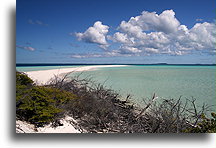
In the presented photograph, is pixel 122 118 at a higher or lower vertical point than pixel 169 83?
lower

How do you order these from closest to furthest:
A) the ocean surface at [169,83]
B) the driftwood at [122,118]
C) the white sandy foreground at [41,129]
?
the white sandy foreground at [41,129], the driftwood at [122,118], the ocean surface at [169,83]

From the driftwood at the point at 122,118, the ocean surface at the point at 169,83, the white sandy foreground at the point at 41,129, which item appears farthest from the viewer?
the ocean surface at the point at 169,83

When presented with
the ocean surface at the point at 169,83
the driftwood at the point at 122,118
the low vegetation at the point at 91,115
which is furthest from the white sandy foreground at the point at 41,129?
the ocean surface at the point at 169,83

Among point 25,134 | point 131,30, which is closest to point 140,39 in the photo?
point 131,30

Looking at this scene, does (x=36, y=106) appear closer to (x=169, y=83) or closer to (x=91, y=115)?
(x=91, y=115)

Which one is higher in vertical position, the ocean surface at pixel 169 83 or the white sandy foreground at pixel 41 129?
the ocean surface at pixel 169 83

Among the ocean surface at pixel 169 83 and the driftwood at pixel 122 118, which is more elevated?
the ocean surface at pixel 169 83

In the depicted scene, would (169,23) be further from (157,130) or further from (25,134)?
(25,134)

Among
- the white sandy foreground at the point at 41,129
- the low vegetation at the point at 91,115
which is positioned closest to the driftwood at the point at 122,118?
the low vegetation at the point at 91,115

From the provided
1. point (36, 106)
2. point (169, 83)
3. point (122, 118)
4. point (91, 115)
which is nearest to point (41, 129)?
point (36, 106)

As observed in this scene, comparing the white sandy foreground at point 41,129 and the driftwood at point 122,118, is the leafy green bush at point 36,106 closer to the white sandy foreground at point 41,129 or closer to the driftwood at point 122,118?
the white sandy foreground at point 41,129

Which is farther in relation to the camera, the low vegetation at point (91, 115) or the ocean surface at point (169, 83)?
the ocean surface at point (169, 83)

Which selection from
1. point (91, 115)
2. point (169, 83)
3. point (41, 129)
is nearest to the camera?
point (41, 129)

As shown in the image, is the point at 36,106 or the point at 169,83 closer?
the point at 36,106
